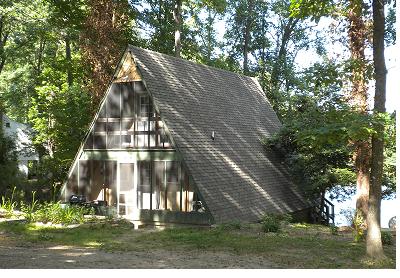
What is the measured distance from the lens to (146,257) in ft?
35.1

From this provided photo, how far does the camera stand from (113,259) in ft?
34.1

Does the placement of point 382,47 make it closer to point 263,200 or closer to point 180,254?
point 180,254

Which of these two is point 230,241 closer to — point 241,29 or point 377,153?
point 377,153

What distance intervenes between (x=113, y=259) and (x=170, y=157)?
659 cm

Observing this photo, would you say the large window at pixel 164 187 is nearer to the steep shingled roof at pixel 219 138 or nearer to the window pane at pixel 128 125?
the steep shingled roof at pixel 219 138

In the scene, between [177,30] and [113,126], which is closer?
[113,126]

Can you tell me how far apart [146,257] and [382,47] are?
268 inches

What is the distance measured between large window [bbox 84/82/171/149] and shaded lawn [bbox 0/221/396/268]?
3140 millimetres

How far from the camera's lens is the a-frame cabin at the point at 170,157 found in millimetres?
16250

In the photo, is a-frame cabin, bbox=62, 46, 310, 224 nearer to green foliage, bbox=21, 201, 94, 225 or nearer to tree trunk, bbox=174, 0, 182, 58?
green foliage, bbox=21, 201, 94, 225

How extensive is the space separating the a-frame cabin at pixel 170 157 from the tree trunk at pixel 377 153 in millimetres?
6081

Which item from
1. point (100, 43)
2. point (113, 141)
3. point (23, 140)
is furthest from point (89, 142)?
point (23, 140)

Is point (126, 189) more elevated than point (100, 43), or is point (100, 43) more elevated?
point (100, 43)
